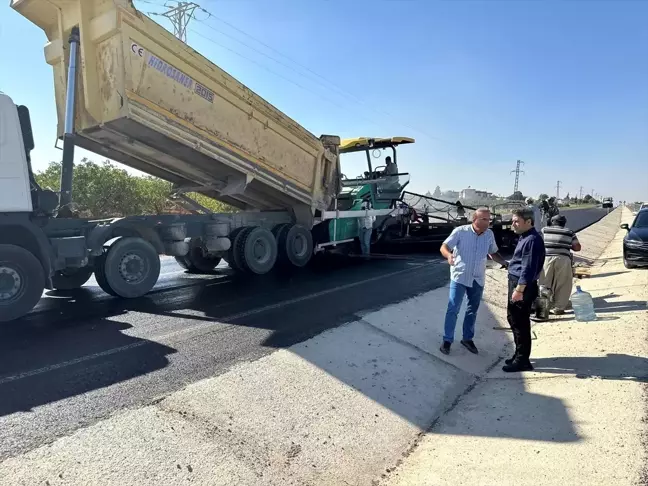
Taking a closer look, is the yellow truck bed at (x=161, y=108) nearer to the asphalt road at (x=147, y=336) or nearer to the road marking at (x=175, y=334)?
the asphalt road at (x=147, y=336)

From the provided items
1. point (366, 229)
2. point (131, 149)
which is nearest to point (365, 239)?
point (366, 229)

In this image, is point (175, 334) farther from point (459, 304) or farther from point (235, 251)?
point (235, 251)

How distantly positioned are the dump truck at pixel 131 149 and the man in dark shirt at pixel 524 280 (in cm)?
471

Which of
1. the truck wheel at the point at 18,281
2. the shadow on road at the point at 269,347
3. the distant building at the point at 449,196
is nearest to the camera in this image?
the shadow on road at the point at 269,347

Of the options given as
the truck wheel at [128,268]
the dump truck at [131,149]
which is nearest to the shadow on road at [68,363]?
the dump truck at [131,149]

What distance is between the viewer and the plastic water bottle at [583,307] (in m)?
6.50

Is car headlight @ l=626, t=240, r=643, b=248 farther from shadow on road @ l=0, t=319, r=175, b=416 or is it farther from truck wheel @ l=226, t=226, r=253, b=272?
shadow on road @ l=0, t=319, r=175, b=416

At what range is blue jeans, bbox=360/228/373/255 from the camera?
1223cm

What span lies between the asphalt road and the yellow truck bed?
1981 mm

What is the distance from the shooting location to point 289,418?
11.8ft

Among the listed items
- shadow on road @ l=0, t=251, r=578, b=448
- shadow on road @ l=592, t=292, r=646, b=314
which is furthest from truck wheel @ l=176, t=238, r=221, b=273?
shadow on road @ l=592, t=292, r=646, b=314

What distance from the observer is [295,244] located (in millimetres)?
10055

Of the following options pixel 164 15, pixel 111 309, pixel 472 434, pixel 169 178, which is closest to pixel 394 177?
pixel 169 178

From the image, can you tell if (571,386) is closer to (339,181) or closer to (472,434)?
(472,434)
